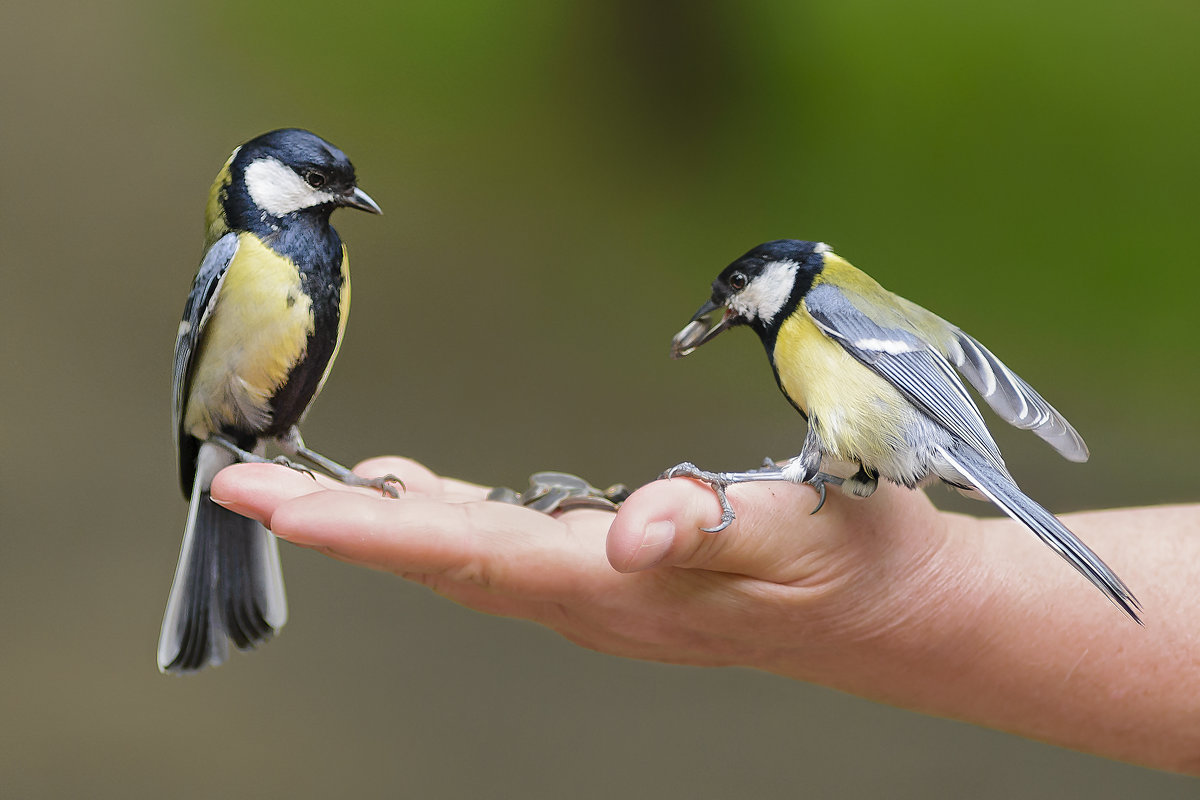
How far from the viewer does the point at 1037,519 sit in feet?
1.93

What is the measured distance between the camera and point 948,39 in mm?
1469

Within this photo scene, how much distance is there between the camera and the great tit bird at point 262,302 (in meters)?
0.73

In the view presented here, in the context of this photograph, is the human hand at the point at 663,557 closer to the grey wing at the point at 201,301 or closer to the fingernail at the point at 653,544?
the fingernail at the point at 653,544

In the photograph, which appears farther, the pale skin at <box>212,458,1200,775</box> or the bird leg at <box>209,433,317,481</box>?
the bird leg at <box>209,433,317,481</box>

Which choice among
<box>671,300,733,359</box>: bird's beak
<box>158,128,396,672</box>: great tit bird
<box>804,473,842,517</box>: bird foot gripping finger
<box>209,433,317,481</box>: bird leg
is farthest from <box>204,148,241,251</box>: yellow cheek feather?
<box>804,473,842,517</box>: bird foot gripping finger

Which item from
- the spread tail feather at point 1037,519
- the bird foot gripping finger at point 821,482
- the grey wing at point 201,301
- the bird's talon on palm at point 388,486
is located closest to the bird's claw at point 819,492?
the bird foot gripping finger at point 821,482

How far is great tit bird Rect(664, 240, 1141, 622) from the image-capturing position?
0.68 meters

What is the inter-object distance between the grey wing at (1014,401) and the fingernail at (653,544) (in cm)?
25

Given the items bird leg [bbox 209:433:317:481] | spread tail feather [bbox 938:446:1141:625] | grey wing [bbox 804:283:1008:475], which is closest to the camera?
spread tail feather [bbox 938:446:1141:625]

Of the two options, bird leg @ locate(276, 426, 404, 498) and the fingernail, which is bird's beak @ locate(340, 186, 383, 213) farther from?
the fingernail

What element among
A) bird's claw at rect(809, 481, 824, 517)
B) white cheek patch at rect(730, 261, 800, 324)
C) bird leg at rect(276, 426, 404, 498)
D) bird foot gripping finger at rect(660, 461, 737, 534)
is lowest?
bird leg at rect(276, 426, 404, 498)

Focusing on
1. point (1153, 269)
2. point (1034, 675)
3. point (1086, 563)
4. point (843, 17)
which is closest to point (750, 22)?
point (843, 17)

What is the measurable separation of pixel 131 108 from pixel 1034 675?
143 cm

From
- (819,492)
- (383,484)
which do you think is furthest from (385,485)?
(819,492)
